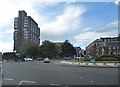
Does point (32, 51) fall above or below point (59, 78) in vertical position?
above

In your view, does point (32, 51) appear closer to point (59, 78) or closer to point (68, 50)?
point (68, 50)

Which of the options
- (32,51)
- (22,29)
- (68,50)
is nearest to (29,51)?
(32,51)

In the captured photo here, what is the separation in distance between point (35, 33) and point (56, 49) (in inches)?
735

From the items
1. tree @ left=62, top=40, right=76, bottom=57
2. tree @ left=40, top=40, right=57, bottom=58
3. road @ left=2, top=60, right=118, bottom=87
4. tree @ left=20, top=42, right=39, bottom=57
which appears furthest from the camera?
tree @ left=62, top=40, right=76, bottom=57

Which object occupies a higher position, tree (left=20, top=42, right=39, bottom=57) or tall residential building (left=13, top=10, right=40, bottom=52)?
tall residential building (left=13, top=10, right=40, bottom=52)

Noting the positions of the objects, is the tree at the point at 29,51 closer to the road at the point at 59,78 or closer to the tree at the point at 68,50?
the tree at the point at 68,50

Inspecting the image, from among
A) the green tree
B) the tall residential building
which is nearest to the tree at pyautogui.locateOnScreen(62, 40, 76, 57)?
the tall residential building

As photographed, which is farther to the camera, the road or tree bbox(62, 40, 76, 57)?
tree bbox(62, 40, 76, 57)

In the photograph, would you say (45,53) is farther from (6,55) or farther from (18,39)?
(6,55)

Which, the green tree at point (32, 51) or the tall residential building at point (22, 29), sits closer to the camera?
the green tree at point (32, 51)

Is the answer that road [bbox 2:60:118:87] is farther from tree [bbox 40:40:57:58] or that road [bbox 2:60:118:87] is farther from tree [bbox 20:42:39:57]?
tree [bbox 40:40:57:58]

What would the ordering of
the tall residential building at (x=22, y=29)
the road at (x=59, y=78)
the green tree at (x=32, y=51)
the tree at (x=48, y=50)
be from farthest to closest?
1. the tree at (x=48, y=50)
2. the tall residential building at (x=22, y=29)
3. the green tree at (x=32, y=51)
4. the road at (x=59, y=78)

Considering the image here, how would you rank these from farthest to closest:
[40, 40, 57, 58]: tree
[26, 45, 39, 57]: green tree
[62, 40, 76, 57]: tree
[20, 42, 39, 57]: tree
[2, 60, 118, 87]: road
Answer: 1. [62, 40, 76, 57]: tree
2. [40, 40, 57, 58]: tree
3. [26, 45, 39, 57]: green tree
4. [20, 42, 39, 57]: tree
5. [2, 60, 118, 87]: road

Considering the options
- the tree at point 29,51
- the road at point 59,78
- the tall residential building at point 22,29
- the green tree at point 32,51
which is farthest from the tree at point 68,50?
the road at point 59,78
